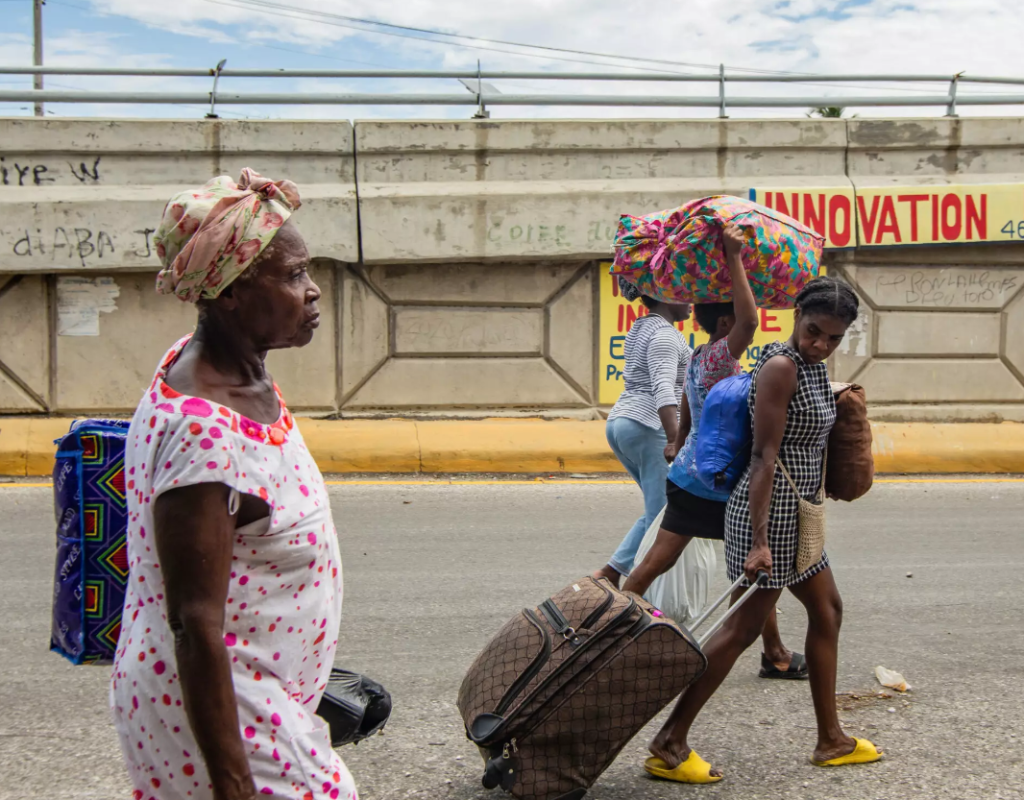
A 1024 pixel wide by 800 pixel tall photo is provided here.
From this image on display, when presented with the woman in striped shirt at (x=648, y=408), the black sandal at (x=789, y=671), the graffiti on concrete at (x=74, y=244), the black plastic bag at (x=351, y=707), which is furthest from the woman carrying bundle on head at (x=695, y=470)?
the graffiti on concrete at (x=74, y=244)

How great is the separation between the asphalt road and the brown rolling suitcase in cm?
42

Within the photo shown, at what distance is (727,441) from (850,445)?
41 centimetres

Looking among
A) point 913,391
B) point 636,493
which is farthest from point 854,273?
point 636,493

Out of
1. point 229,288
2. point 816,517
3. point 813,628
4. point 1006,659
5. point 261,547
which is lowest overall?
point 1006,659

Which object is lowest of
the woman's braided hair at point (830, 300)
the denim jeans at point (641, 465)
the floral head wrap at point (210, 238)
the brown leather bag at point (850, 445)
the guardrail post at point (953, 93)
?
the denim jeans at point (641, 465)

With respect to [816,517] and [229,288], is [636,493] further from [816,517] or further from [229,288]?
[229,288]

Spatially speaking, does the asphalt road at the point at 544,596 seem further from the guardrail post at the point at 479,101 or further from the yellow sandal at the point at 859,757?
the guardrail post at the point at 479,101

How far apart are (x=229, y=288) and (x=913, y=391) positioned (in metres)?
10.6

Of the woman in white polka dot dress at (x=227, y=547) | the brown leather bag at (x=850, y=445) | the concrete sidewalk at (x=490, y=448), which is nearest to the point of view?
the woman in white polka dot dress at (x=227, y=547)

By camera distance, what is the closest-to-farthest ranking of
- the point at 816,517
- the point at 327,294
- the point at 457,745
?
1. the point at 816,517
2. the point at 457,745
3. the point at 327,294

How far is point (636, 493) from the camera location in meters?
9.06

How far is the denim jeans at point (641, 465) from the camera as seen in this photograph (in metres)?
5.43

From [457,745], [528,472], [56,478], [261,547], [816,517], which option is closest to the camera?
[261,547]

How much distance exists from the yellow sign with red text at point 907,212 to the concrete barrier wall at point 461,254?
Result: 0.18m
